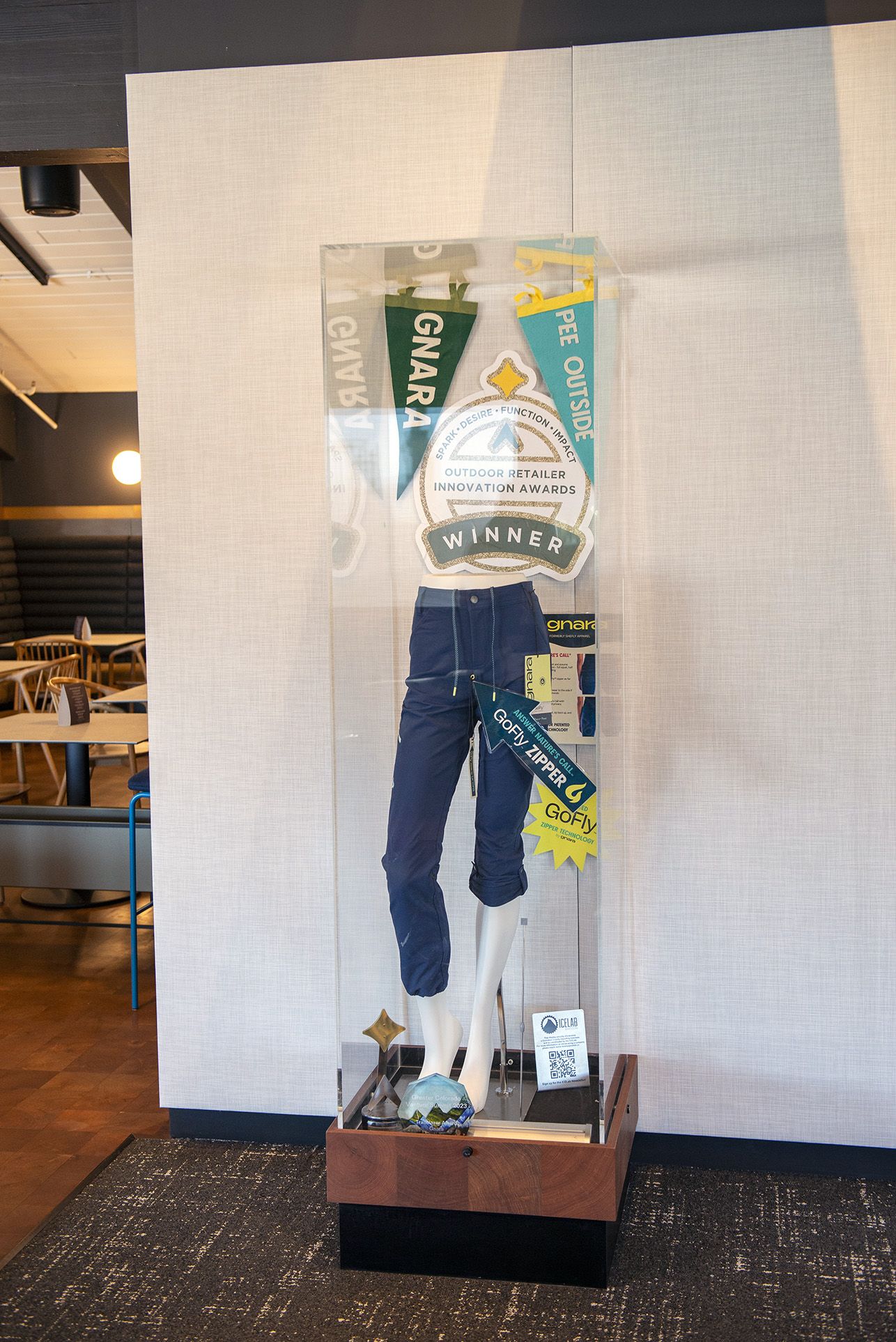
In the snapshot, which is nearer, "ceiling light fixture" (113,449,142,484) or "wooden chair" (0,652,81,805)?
"wooden chair" (0,652,81,805)

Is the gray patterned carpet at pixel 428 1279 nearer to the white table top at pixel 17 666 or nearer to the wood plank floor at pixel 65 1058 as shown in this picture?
the wood plank floor at pixel 65 1058

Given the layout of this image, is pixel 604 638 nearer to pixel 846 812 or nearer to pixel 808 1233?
pixel 846 812

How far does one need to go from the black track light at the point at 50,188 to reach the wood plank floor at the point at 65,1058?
3261mm

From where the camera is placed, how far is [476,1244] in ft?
8.04

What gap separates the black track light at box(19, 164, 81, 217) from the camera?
5895 millimetres

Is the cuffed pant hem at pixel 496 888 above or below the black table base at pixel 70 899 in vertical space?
above

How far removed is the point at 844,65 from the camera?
268 centimetres

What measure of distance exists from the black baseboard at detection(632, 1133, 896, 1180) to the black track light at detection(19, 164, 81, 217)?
16.6 ft

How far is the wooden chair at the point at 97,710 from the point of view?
18.6ft

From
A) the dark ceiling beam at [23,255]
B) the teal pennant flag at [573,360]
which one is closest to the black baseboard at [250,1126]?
the teal pennant flag at [573,360]

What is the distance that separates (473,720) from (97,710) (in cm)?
553

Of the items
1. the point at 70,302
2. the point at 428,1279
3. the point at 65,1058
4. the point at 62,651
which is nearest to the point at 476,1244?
the point at 428,1279

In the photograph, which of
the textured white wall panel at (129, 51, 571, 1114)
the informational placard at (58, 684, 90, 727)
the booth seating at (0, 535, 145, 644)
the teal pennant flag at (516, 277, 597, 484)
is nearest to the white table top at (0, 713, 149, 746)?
the informational placard at (58, 684, 90, 727)

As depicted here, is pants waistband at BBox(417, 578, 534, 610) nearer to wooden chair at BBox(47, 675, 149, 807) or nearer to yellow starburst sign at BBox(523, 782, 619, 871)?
yellow starburst sign at BBox(523, 782, 619, 871)
